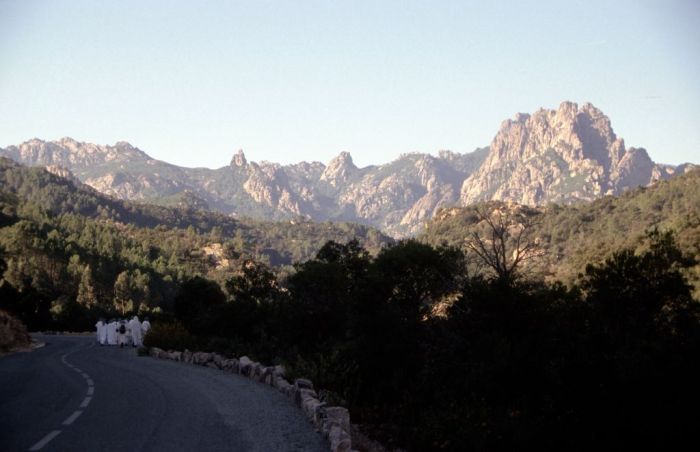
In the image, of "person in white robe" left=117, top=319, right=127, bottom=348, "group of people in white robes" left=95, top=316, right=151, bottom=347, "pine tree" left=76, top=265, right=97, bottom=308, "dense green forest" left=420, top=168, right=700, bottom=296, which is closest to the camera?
"group of people in white robes" left=95, top=316, right=151, bottom=347

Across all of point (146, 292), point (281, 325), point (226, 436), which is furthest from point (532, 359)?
point (146, 292)

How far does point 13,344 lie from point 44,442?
32.1 meters

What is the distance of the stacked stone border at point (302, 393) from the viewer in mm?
11083

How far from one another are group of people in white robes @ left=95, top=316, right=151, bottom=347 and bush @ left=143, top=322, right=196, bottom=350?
7.41 metres

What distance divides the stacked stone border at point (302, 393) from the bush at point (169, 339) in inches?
163

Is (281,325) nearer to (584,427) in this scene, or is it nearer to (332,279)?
(332,279)

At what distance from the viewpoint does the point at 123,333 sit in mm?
45219

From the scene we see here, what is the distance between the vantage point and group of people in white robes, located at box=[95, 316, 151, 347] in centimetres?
4456

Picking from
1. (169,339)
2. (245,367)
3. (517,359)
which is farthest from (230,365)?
(169,339)

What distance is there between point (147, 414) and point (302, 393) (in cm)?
330

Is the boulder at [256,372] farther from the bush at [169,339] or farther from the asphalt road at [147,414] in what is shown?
the bush at [169,339]

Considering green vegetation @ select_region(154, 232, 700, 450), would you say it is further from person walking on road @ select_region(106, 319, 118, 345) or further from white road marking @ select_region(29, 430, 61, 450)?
person walking on road @ select_region(106, 319, 118, 345)

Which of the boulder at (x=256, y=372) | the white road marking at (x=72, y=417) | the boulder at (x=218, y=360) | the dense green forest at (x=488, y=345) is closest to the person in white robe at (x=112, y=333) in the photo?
the dense green forest at (x=488, y=345)

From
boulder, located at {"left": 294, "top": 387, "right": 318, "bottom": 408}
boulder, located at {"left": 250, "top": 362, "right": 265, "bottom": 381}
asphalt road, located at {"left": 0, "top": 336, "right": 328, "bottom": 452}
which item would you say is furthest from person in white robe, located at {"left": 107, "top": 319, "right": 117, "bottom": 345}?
boulder, located at {"left": 294, "top": 387, "right": 318, "bottom": 408}
